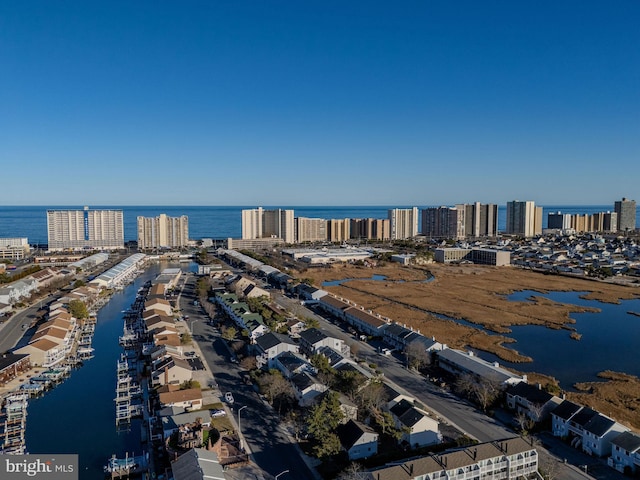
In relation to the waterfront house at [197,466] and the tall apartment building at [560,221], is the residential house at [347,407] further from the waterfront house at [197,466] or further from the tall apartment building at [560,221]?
the tall apartment building at [560,221]

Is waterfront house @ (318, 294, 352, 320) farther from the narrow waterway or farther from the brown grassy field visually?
the narrow waterway

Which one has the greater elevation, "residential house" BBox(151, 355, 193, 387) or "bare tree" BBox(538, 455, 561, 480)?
"residential house" BBox(151, 355, 193, 387)

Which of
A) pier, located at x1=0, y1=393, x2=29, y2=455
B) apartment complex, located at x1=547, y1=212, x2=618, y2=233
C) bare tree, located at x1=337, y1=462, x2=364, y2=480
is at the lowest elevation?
pier, located at x1=0, y1=393, x2=29, y2=455

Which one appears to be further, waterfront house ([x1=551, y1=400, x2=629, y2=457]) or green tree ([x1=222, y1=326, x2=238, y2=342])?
green tree ([x1=222, y1=326, x2=238, y2=342])

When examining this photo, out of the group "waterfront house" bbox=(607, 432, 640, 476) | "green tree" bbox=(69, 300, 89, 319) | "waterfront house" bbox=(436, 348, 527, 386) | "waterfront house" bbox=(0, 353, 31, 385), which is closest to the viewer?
"waterfront house" bbox=(607, 432, 640, 476)

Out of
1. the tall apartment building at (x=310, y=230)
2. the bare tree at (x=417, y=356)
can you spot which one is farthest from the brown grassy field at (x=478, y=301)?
the tall apartment building at (x=310, y=230)

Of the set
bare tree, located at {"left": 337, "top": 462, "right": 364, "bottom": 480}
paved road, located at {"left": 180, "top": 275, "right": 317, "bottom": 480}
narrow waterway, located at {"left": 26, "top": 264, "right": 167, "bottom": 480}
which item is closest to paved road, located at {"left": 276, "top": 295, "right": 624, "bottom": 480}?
bare tree, located at {"left": 337, "top": 462, "right": 364, "bottom": 480}

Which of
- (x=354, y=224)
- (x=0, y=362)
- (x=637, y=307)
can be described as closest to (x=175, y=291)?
(x=0, y=362)
